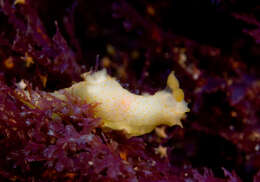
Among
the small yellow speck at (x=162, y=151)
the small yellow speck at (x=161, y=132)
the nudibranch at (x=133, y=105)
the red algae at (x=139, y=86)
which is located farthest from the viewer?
the small yellow speck at (x=161, y=132)

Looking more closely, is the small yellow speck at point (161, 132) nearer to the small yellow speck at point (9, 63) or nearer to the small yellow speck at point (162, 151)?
the small yellow speck at point (162, 151)

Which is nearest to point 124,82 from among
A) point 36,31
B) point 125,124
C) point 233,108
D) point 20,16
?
point 125,124

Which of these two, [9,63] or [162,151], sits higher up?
[9,63]

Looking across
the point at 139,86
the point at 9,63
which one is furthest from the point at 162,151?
the point at 9,63

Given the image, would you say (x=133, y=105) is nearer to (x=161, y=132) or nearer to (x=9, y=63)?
(x=161, y=132)

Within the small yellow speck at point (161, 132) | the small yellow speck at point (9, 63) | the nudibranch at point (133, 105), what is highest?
the small yellow speck at point (9, 63)

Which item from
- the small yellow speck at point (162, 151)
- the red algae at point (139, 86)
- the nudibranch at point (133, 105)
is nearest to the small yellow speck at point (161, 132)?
the red algae at point (139, 86)

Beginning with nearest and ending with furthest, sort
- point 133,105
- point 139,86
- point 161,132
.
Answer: point 133,105 → point 139,86 → point 161,132

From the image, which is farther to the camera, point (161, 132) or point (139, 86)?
point (161, 132)

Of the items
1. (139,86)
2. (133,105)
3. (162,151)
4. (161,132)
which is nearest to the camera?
(133,105)
